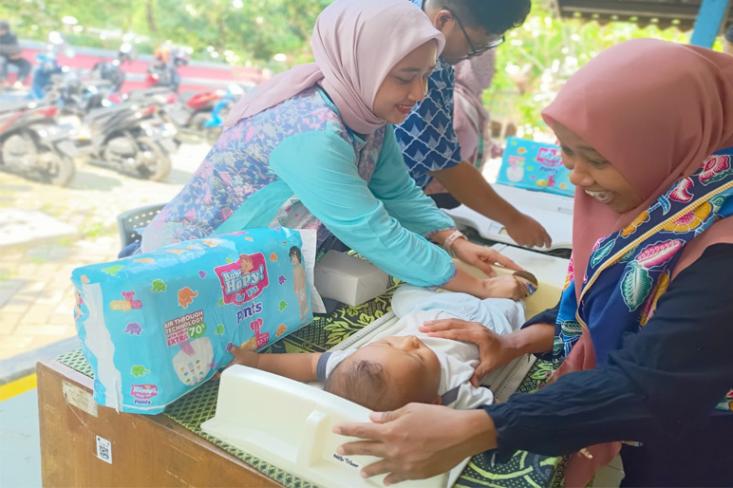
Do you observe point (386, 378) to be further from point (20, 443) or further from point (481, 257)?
point (20, 443)

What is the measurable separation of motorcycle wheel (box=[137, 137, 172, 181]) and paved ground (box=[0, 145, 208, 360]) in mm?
101

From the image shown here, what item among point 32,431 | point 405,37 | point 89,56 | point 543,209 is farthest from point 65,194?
point 405,37

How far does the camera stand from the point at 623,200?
102 cm

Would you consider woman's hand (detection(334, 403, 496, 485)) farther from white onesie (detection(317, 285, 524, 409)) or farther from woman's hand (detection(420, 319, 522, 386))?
woman's hand (detection(420, 319, 522, 386))

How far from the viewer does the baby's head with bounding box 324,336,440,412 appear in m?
1.04

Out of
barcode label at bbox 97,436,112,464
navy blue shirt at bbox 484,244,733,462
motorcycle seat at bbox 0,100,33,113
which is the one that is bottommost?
motorcycle seat at bbox 0,100,33,113

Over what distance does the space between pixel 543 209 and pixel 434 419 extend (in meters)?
2.04

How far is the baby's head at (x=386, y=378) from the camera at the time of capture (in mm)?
1040

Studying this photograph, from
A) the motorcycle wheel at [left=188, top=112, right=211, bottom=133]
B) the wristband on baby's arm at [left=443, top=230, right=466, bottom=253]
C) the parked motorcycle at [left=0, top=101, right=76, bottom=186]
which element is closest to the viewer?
the wristband on baby's arm at [left=443, top=230, right=466, bottom=253]

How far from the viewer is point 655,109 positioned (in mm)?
932

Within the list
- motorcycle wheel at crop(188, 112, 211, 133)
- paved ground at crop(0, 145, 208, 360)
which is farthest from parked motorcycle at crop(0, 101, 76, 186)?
motorcycle wheel at crop(188, 112, 211, 133)

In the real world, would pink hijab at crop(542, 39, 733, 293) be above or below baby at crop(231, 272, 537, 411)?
above

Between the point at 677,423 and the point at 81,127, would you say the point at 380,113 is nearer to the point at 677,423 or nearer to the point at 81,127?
the point at 677,423

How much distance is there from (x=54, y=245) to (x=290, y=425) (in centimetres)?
444
